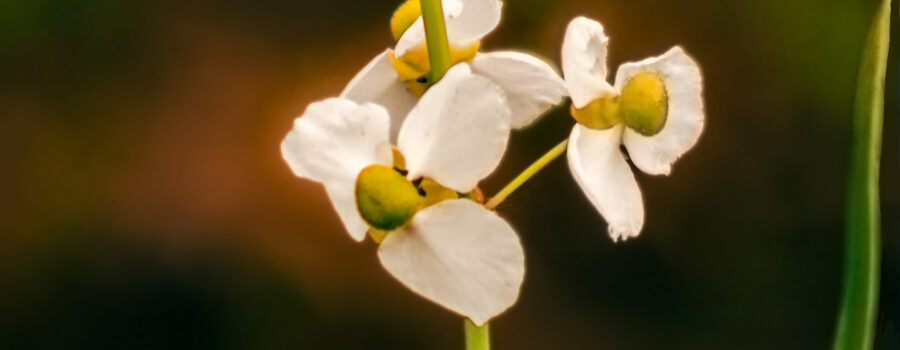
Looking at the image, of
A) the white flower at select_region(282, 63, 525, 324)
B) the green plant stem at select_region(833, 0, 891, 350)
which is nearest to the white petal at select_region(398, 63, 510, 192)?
the white flower at select_region(282, 63, 525, 324)

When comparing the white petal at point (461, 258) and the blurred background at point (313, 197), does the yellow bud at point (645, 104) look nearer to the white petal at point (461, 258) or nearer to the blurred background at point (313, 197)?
the white petal at point (461, 258)

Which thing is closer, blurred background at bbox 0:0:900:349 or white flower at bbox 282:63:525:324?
white flower at bbox 282:63:525:324

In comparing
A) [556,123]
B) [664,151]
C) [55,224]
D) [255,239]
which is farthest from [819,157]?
[664,151]

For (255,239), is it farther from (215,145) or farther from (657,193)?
(657,193)

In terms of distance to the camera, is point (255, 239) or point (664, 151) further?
point (255, 239)

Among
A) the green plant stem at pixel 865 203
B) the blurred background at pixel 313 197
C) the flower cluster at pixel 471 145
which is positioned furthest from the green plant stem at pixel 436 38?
the blurred background at pixel 313 197

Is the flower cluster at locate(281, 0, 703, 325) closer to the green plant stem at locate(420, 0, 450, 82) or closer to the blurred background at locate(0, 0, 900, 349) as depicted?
the green plant stem at locate(420, 0, 450, 82)

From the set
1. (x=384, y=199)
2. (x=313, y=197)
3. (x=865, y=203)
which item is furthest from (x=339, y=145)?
(x=313, y=197)

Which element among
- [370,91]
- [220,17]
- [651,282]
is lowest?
[651,282]
